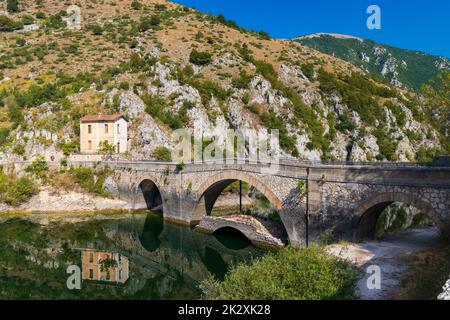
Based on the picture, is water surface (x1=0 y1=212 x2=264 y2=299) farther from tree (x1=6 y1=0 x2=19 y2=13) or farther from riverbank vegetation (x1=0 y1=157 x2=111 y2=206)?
tree (x1=6 y1=0 x2=19 y2=13)

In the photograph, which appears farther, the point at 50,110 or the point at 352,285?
the point at 50,110

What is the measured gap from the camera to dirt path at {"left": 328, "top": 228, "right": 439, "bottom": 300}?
1532cm

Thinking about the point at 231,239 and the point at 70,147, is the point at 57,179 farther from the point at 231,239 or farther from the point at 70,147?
the point at 231,239

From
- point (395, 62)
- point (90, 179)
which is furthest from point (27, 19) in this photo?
point (395, 62)

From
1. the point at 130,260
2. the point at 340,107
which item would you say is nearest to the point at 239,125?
the point at 340,107

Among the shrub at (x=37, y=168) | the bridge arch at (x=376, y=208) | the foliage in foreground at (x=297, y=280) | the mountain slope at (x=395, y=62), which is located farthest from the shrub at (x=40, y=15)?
the mountain slope at (x=395, y=62)

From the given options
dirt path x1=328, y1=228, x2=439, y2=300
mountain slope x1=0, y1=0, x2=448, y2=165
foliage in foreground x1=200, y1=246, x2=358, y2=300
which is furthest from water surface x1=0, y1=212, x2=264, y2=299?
mountain slope x1=0, y1=0, x2=448, y2=165

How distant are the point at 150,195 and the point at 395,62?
161 metres

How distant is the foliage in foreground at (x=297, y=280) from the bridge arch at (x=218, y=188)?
1202cm

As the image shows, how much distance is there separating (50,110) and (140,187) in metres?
29.8

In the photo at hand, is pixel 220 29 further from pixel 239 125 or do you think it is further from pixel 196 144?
pixel 196 144

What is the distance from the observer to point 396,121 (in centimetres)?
8400

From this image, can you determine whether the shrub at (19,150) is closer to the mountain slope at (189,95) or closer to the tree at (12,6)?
the mountain slope at (189,95)

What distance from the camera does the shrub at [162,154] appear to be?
5862 cm
